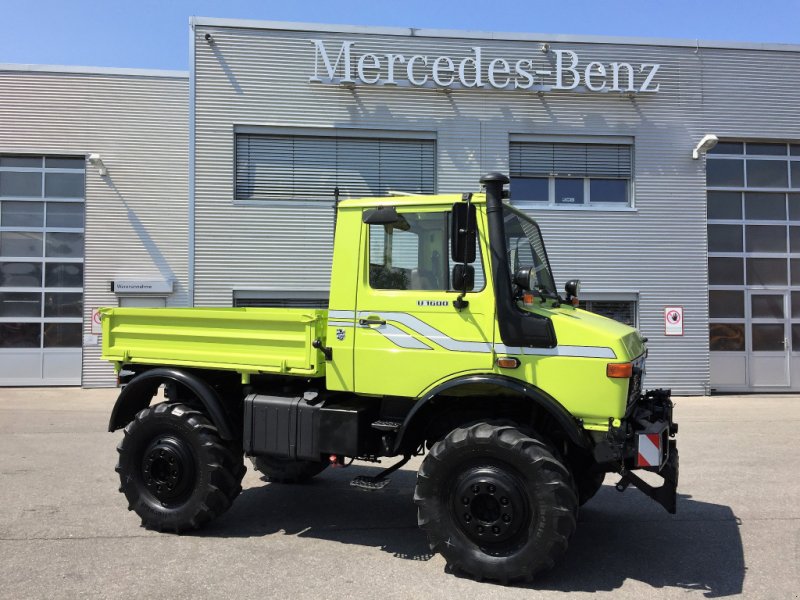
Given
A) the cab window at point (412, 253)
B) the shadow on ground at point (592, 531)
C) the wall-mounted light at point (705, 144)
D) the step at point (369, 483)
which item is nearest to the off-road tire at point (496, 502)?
the shadow on ground at point (592, 531)

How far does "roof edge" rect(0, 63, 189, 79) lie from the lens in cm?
1430

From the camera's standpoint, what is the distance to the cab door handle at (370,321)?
4578 millimetres

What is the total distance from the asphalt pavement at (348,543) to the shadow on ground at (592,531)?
0.02 metres

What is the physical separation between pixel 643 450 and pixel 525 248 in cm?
173

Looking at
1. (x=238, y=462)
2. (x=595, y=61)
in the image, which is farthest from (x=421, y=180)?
(x=238, y=462)

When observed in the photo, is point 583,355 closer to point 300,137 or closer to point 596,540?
point 596,540

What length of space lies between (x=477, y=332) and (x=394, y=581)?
177 cm

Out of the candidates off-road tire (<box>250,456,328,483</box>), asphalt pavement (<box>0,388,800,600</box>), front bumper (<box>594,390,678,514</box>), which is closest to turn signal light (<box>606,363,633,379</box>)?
front bumper (<box>594,390,678,514</box>)

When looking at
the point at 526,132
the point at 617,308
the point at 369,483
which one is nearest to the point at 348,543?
Answer: the point at 369,483

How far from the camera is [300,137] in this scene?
13.8 m

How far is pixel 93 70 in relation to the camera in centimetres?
1452

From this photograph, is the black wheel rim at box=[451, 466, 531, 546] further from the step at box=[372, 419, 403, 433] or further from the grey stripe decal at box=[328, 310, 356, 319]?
the grey stripe decal at box=[328, 310, 356, 319]

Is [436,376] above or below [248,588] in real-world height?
above

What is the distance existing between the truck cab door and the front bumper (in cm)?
96
